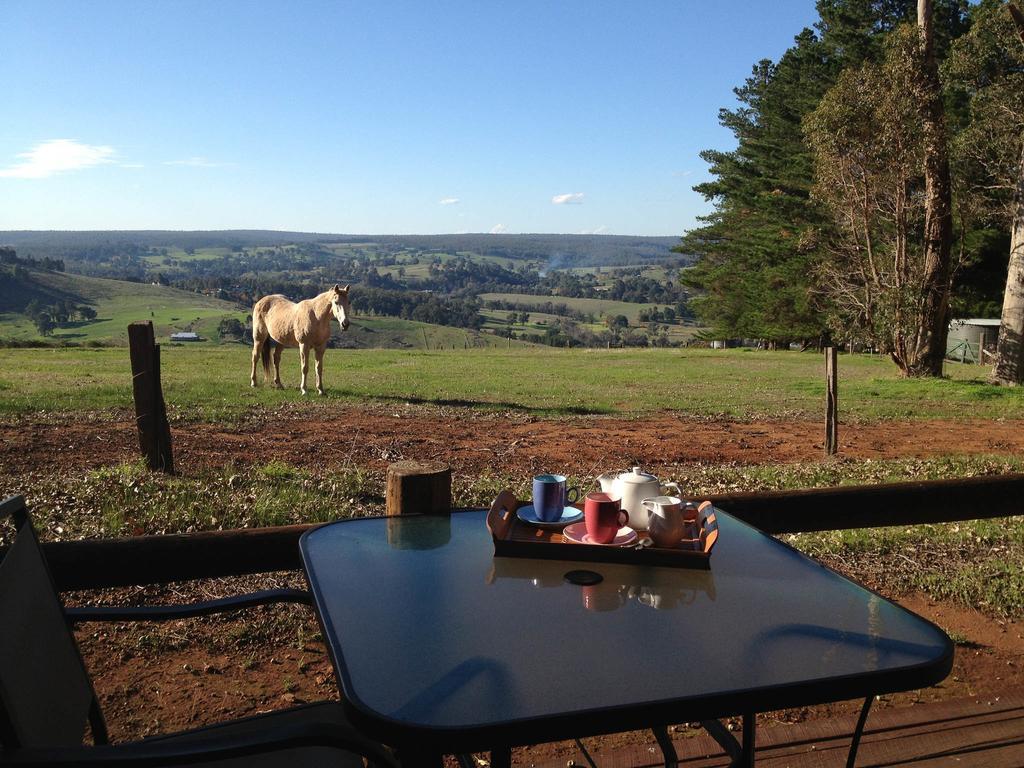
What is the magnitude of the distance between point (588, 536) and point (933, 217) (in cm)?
2240

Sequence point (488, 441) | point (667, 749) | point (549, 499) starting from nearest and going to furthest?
point (667, 749), point (549, 499), point (488, 441)

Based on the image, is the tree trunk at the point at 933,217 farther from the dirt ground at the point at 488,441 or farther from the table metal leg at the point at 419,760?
the table metal leg at the point at 419,760

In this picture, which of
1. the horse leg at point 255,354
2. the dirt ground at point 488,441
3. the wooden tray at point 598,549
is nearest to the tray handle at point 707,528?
the wooden tray at point 598,549

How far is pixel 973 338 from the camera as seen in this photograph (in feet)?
130

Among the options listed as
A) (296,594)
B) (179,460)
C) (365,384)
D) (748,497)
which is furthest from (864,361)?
(296,594)

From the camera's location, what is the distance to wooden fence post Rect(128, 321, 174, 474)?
748 centimetres

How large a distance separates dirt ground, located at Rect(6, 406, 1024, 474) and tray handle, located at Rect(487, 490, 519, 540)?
602 centimetres

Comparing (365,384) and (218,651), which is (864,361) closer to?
(365,384)

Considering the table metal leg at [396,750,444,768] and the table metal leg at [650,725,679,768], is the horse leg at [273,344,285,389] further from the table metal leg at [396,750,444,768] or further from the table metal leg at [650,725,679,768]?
the table metal leg at [396,750,444,768]

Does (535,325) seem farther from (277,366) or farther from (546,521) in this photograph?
(546,521)

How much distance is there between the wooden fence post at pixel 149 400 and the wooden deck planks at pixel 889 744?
18.7ft

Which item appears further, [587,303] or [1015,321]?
[587,303]

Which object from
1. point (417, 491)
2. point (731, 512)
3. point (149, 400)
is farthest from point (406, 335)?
point (417, 491)

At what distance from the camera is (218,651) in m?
4.30
